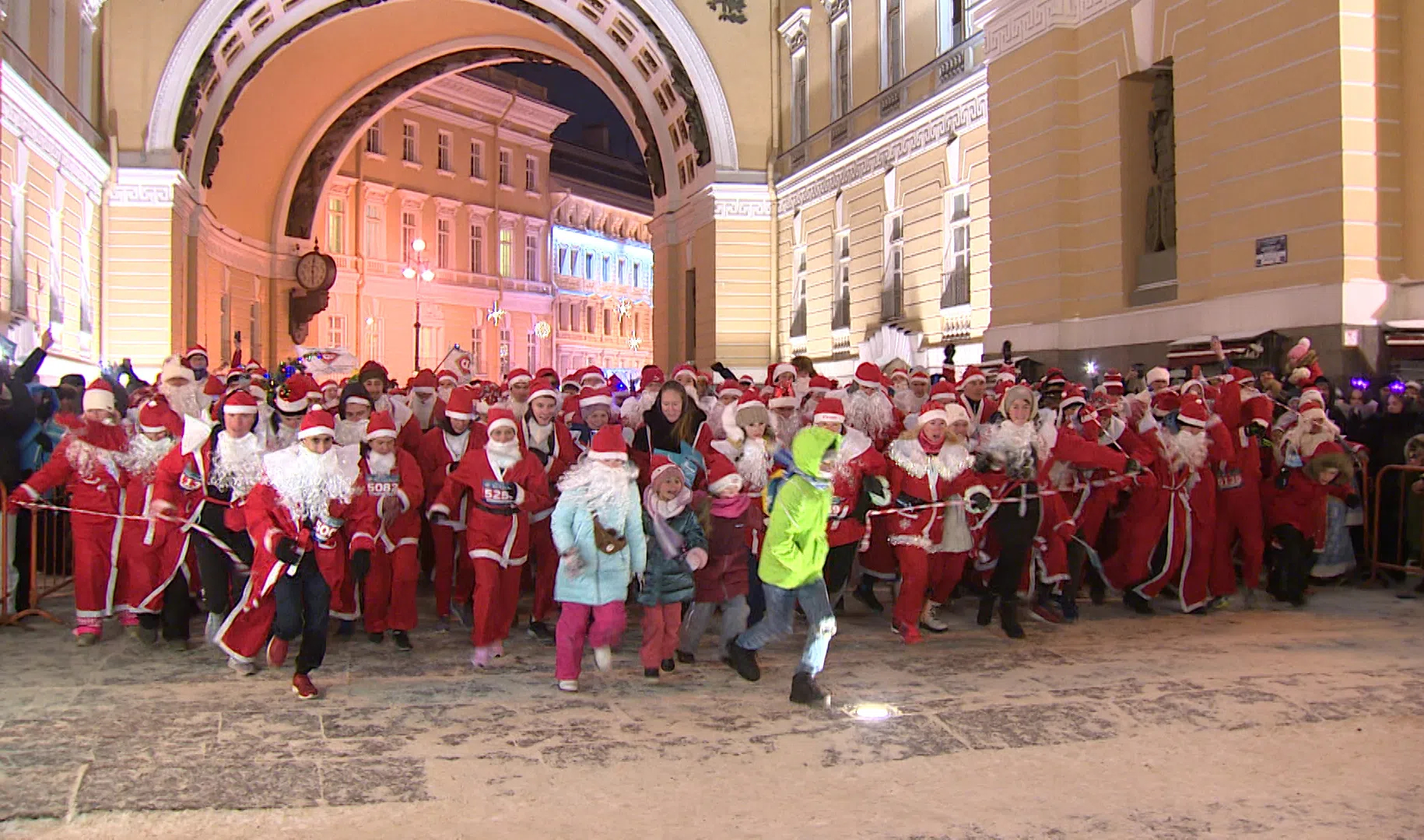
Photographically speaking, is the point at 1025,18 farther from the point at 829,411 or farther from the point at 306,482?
the point at 306,482

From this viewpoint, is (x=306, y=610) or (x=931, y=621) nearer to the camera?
(x=306, y=610)

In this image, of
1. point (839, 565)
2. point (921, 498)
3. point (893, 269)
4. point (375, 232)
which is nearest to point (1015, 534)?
point (921, 498)

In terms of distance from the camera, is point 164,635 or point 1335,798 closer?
point 1335,798

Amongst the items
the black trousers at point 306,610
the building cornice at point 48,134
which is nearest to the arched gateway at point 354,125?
the building cornice at point 48,134

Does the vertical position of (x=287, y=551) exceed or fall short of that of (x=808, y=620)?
it exceeds it

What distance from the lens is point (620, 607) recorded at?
22.4ft

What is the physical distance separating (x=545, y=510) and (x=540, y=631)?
84 centimetres

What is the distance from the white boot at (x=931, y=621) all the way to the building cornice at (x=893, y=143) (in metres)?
11.6

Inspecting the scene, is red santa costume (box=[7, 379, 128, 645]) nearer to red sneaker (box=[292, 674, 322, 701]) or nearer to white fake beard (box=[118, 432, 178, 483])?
white fake beard (box=[118, 432, 178, 483])

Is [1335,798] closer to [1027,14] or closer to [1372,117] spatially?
[1372,117]

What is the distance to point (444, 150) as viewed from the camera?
4884cm

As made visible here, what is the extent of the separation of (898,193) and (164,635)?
16.8 metres

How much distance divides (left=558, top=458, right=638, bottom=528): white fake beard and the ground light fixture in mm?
1670

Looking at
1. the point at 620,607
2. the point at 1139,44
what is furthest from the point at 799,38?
the point at 620,607
